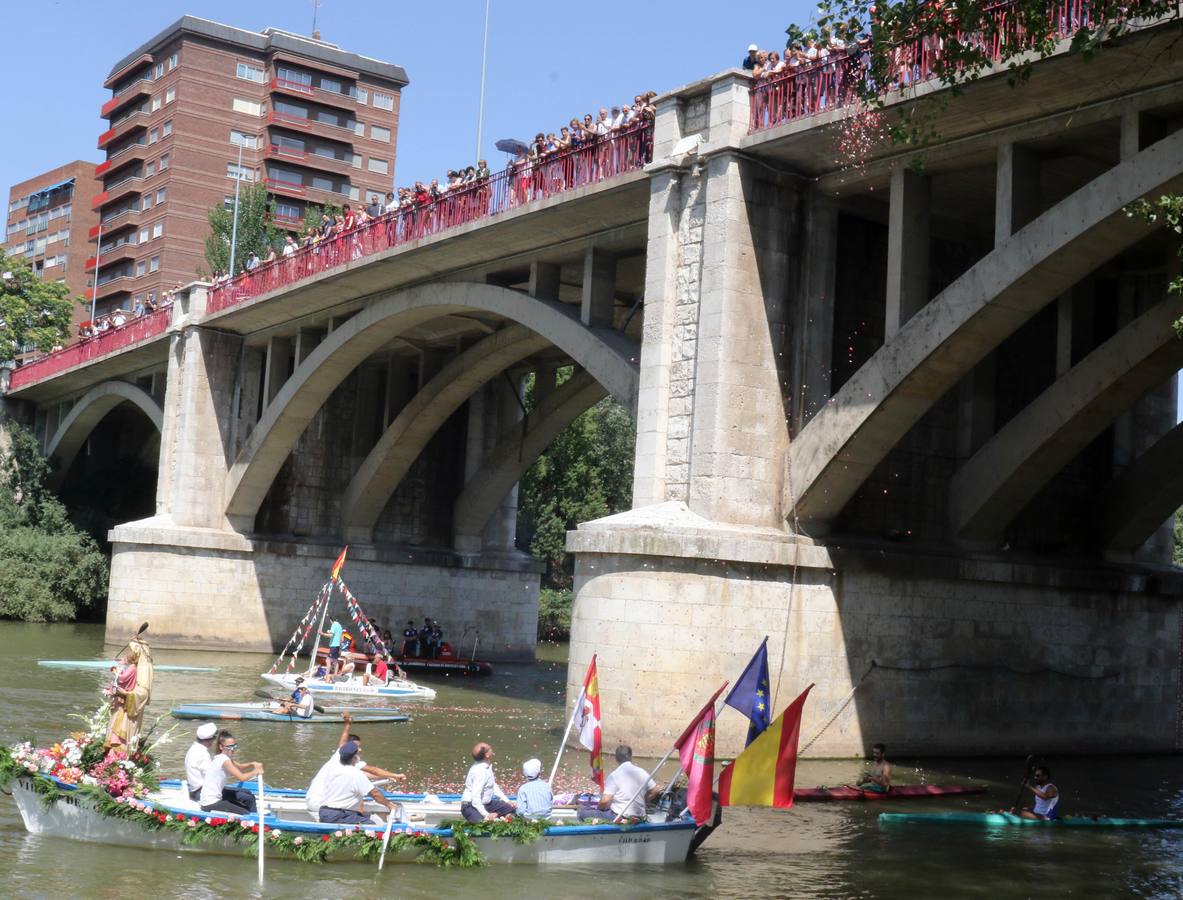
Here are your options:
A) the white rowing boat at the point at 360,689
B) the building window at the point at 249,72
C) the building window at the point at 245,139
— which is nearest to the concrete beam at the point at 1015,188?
the white rowing boat at the point at 360,689

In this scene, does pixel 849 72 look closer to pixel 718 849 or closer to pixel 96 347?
pixel 718 849

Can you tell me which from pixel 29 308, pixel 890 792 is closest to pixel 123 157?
pixel 29 308

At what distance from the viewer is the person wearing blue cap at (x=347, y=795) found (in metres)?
13.6

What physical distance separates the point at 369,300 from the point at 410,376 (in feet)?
23.2

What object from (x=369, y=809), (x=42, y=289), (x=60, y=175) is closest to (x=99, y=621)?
(x=42, y=289)

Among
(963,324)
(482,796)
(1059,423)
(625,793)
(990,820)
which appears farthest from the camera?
(1059,423)

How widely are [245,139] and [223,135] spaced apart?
3.76ft

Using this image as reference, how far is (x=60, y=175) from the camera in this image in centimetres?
9131

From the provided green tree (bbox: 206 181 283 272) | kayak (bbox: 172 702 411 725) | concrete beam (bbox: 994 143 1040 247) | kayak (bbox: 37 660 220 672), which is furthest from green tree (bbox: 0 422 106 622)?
concrete beam (bbox: 994 143 1040 247)

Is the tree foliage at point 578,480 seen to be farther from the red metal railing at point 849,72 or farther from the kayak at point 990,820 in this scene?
the kayak at point 990,820

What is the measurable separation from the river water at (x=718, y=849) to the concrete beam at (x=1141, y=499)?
3669mm

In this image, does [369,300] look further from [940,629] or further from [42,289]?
[42,289]

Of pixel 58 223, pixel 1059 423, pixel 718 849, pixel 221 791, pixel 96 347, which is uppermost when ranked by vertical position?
pixel 58 223

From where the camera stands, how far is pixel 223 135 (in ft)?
256
